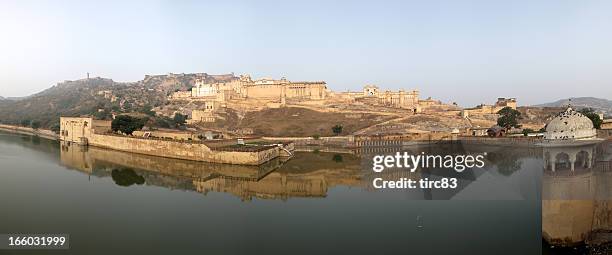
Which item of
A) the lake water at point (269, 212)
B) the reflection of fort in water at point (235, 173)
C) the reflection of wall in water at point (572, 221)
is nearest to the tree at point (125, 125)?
the reflection of fort in water at point (235, 173)

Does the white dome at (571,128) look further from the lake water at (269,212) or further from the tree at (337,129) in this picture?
the tree at (337,129)

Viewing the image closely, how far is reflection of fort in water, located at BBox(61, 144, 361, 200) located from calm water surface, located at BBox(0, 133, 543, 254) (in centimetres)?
10

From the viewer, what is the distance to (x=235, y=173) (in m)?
21.5

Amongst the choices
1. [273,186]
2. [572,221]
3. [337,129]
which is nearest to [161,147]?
[273,186]

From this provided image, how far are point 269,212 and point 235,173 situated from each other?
335 inches

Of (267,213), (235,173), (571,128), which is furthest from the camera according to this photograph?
(235,173)

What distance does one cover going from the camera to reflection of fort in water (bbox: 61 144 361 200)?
1753 cm

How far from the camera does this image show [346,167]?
23156mm

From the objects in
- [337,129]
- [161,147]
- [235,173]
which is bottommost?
[235,173]

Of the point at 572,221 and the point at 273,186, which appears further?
the point at 273,186

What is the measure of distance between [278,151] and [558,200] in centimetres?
1993

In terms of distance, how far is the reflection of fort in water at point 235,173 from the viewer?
17.5 meters

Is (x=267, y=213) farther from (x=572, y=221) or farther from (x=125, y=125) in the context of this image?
(x=125, y=125)

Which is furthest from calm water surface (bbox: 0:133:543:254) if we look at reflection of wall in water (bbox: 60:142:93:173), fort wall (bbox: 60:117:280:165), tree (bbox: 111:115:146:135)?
tree (bbox: 111:115:146:135)
